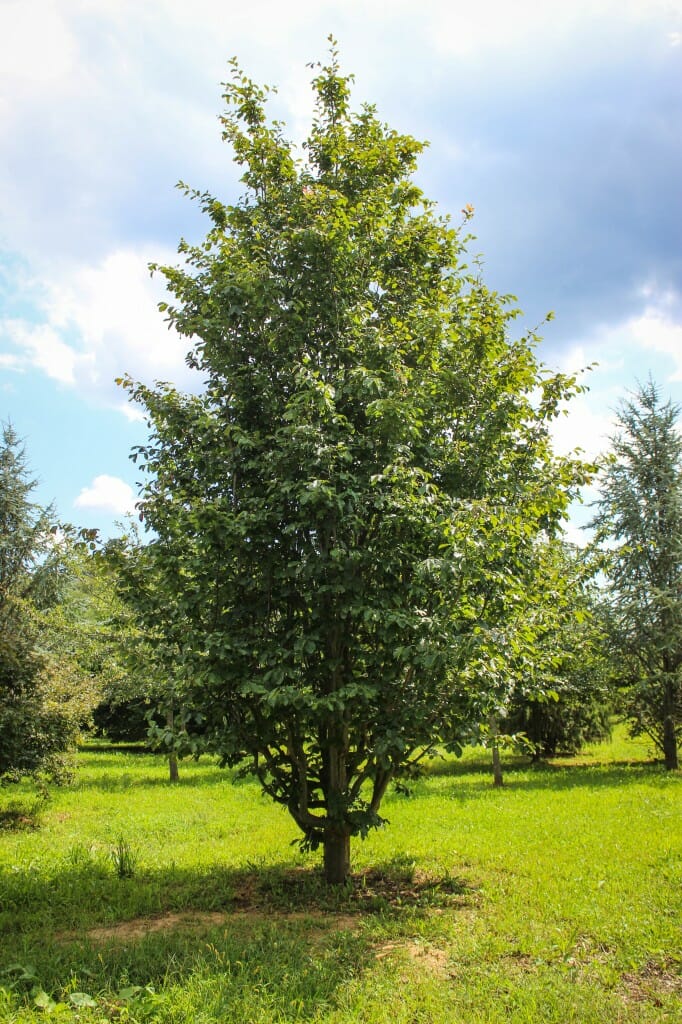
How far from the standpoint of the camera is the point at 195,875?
25.4ft

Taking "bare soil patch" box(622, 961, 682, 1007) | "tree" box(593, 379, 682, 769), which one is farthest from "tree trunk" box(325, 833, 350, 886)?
"tree" box(593, 379, 682, 769)

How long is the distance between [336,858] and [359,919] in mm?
1041

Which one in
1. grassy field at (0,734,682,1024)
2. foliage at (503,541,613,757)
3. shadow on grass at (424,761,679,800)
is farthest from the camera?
shadow on grass at (424,761,679,800)

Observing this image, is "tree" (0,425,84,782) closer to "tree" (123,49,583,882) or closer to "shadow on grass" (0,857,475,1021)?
"shadow on grass" (0,857,475,1021)

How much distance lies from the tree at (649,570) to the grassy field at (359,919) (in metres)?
4.90

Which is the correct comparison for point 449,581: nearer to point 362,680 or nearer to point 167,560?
point 362,680

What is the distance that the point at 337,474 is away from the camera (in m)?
5.77

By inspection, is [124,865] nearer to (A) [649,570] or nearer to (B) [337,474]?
(B) [337,474]

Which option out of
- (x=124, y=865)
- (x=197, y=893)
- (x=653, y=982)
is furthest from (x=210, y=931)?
(x=653, y=982)

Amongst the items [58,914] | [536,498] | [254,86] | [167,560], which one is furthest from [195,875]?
[254,86]

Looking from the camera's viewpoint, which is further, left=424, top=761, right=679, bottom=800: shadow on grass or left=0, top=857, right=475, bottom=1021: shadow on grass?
left=424, top=761, right=679, bottom=800: shadow on grass

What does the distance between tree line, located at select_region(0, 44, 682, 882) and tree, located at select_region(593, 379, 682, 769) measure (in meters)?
8.66

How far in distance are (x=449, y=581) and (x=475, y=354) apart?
250 centimetres

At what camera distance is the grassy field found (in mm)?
4324
